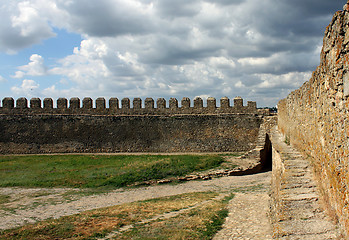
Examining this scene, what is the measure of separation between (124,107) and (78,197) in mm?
9426

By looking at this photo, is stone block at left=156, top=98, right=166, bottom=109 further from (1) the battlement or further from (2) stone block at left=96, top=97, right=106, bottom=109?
(2) stone block at left=96, top=97, right=106, bottom=109

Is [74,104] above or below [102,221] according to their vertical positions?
above

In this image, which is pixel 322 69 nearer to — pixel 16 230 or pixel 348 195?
pixel 348 195

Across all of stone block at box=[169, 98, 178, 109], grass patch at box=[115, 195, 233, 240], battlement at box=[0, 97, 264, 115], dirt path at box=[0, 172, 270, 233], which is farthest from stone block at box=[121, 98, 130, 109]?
grass patch at box=[115, 195, 233, 240]

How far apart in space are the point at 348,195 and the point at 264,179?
369 inches

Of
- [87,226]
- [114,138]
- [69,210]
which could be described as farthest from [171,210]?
[114,138]

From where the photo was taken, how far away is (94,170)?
13.9m

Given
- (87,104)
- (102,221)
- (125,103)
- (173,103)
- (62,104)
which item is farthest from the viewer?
(62,104)

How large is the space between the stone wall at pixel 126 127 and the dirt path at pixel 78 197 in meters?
5.41

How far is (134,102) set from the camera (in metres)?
18.8

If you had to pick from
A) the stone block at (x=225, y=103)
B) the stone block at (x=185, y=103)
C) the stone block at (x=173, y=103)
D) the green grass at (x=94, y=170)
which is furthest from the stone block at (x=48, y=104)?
the stone block at (x=225, y=103)

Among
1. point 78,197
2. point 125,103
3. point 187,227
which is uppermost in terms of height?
point 125,103

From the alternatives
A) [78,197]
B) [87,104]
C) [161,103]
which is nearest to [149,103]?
[161,103]

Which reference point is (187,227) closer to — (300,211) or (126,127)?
(300,211)
